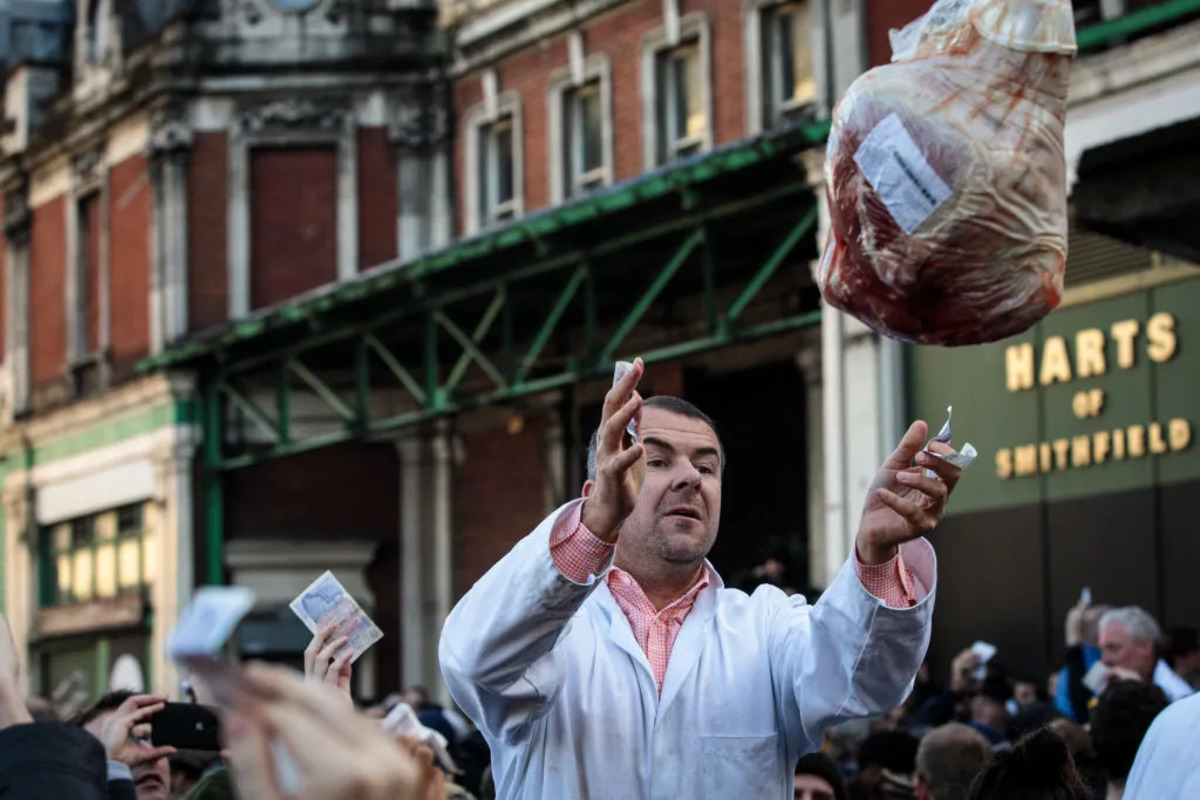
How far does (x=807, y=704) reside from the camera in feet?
16.9

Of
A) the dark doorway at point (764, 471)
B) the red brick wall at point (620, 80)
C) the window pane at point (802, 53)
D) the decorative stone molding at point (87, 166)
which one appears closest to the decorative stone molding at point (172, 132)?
the decorative stone molding at point (87, 166)

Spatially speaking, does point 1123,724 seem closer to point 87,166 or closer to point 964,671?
point 964,671

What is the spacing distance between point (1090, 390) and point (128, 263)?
17.9 meters

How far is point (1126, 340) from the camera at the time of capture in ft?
57.8

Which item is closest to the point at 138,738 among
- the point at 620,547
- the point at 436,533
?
the point at 620,547

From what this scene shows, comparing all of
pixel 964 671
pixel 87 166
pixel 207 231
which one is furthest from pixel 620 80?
pixel 964 671

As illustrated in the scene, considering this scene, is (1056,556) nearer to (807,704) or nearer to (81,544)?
(807,704)

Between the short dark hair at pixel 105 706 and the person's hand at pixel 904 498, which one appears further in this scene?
the short dark hair at pixel 105 706

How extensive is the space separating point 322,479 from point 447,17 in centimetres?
605

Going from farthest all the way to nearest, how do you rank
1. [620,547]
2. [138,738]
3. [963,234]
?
1. [138,738]
2. [620,547]
3. [963,234]

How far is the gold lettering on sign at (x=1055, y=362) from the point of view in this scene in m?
18.1

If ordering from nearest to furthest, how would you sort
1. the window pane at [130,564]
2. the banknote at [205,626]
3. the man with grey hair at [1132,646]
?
the banknote at [205,626] < the man with grey hair at [1132,646] < the window pane at [130,564]

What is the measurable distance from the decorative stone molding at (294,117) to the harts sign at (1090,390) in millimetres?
14479

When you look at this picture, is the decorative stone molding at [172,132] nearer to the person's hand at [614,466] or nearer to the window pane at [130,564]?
the window pane at [130,564]
